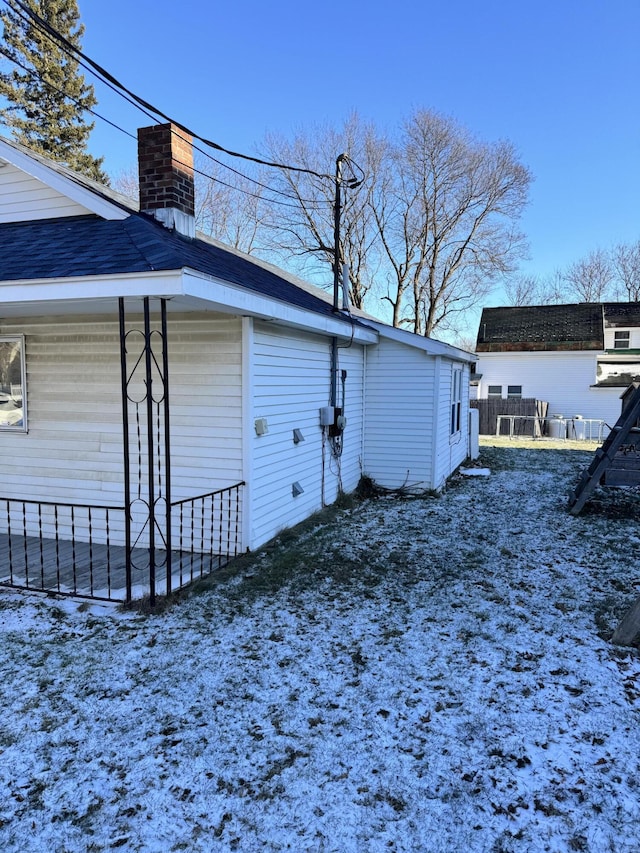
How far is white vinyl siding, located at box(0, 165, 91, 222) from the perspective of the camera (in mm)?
5965

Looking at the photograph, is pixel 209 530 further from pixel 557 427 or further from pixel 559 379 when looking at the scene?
pixel 559 379

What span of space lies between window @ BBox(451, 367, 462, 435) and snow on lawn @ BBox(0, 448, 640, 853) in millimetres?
5486

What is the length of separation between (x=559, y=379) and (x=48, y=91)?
26373 mm

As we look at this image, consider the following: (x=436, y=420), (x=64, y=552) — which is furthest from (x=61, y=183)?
(x=436, y=420)

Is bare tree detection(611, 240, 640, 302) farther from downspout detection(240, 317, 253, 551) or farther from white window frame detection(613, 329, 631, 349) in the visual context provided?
downspout detection(240, 317, 253, 551)

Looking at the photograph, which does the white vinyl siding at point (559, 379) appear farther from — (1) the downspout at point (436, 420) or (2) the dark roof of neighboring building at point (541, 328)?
(1) the downspout at point (436, 420)

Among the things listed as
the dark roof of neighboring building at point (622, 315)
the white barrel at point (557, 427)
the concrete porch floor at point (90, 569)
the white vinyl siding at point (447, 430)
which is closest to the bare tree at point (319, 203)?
the white barrel at point (557, 427)

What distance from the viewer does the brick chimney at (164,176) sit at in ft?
19.3

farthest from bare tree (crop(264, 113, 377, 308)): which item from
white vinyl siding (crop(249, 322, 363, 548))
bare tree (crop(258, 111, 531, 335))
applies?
white vinyl siding (crop(249, 322, 363, 548))

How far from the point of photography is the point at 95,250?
4.70 m

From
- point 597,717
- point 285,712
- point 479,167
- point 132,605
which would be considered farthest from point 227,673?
point 479,167

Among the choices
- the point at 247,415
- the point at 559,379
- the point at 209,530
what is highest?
the point at 559,379

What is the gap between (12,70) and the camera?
2245cm

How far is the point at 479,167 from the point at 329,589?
2517 centimetres
